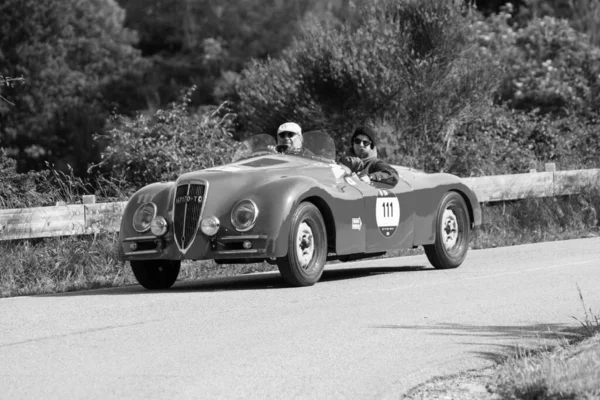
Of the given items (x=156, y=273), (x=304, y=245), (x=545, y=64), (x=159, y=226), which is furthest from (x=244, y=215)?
(x=545, y=64)

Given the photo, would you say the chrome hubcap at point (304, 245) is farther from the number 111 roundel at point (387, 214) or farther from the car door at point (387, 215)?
the number 111 roundel at point (387, 214)

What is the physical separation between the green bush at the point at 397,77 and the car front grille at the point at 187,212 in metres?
13.5

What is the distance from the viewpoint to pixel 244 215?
36.4 feet

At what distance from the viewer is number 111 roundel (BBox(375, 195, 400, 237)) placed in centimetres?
1250

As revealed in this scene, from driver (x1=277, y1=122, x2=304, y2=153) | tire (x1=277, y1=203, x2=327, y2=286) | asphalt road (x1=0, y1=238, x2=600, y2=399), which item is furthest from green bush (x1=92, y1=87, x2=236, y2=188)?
tire (x1=277, y1=203, x2=327, y2=286)

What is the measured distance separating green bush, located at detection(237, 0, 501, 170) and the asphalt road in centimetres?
1331

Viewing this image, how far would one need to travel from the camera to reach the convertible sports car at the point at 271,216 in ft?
36.3

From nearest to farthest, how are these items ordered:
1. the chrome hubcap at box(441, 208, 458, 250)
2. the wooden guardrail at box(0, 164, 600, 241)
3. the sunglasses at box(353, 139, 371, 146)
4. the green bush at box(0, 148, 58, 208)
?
the wooden guardrail at box(0, 164, 600, 241) < the sunglasses at box(353, 139, 371, 146) < the chrome hubcap at box(441, 208, 458, 250) < the green bush at box(0, 148, 58, 208)

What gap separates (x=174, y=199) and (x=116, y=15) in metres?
45.3

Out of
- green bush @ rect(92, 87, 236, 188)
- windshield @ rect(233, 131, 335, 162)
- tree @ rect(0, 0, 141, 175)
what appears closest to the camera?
windshield @ rect(233, 131, 335, 162)

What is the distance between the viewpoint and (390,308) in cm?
→ 978

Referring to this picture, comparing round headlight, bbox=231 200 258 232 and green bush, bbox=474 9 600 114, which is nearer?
round headlight, bbox=231 200 258 232

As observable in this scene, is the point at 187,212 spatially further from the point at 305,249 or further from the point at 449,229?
the point at 449,229

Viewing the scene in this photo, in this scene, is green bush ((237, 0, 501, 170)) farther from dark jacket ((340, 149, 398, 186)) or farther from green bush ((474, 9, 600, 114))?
dark jacket ((340, 149, 398, 186))
